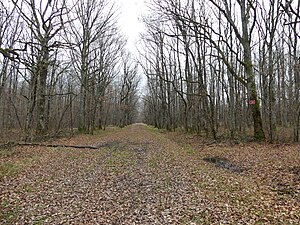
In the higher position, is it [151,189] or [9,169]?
[9,169]

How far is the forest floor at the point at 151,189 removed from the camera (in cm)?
562

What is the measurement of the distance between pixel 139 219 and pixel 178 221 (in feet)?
2.51

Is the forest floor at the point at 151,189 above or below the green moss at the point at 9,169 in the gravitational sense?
below

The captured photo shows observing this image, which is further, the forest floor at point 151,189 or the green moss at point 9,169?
the green moss at point 9,169

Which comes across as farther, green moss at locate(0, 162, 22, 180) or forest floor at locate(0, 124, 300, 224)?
green moss at locate(0, 162, 22, 180)

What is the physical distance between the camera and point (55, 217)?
5.63 metres

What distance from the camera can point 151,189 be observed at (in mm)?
7570

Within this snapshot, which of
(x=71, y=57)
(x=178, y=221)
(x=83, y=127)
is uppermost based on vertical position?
(x=71, y=57)

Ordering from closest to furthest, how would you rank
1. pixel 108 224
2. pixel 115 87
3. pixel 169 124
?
pixel 108 224, pixel 169 124, pixel 115 87

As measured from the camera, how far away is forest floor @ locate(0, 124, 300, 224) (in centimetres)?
562

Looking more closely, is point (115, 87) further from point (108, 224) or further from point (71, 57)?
point (108, 224)

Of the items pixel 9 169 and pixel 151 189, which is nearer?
pixel 151 189

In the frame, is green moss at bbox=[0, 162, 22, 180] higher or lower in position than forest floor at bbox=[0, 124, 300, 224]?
higher

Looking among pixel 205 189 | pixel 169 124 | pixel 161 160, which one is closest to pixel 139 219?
pixel 205 189
